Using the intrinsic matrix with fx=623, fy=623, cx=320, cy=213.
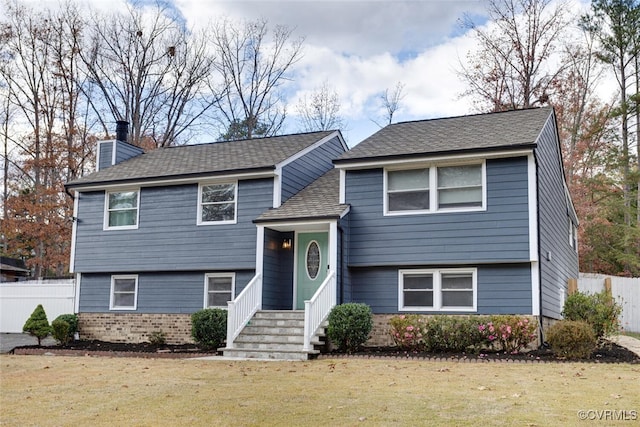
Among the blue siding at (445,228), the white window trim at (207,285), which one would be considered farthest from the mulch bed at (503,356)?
the white window trim at (207,285)

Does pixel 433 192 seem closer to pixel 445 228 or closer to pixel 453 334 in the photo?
pixel 445 228

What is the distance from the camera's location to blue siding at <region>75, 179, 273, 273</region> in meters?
16.5

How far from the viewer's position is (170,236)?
17.3 m

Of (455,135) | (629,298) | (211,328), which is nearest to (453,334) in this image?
(455,135)

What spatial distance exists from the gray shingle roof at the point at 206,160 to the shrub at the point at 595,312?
316 inches

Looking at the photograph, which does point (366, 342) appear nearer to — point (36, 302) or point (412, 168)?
point (412, 168)

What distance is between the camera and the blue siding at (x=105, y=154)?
2047 cm

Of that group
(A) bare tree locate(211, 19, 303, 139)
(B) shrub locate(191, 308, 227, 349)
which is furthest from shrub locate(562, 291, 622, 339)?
(A) bare tree locate(211, 19, 303, 139)

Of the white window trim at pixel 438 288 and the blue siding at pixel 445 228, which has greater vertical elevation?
the blue siding at pixel 445 228

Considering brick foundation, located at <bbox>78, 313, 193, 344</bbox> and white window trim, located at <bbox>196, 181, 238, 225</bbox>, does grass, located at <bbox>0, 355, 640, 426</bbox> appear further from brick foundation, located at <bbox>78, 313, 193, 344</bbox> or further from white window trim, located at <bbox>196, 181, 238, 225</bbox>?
white window trim, located at <bbox>196, 181, 238, 225</bbox>

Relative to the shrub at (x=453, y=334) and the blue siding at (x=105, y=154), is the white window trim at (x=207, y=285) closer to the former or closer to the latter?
the shrub at (x=453, y=334)

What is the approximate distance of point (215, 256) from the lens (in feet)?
54.5

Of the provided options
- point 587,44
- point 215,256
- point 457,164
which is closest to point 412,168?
point 457,164

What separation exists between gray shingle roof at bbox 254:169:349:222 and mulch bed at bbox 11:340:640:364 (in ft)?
11.0
